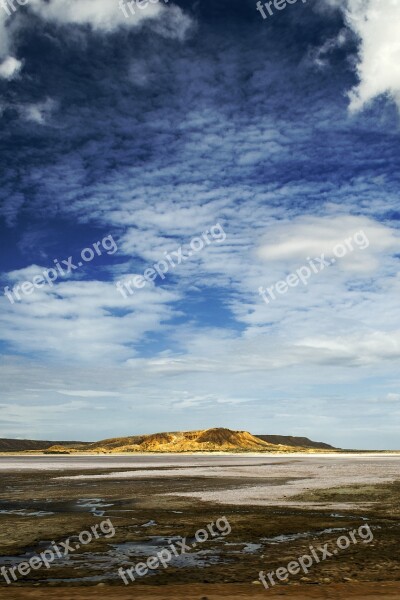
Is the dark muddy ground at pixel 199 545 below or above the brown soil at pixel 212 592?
above

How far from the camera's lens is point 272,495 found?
27375 mm

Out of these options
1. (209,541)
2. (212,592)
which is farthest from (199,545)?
(212,592)

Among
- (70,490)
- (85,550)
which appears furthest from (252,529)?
(70,490)

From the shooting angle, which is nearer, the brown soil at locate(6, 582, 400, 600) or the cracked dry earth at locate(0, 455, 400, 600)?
the brown soil at locate(6, 582, 400, 600)

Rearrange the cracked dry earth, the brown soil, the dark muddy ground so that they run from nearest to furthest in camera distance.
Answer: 1. the brown soil
2. the cracked dry earth
3. the dark muddy ground

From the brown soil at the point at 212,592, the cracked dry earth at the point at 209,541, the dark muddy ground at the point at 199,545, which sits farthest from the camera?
the dark muddy ground at the point at 199,545

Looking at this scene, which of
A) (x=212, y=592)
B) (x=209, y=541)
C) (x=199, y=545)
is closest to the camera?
(x=212, y=592)

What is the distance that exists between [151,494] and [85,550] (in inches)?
591

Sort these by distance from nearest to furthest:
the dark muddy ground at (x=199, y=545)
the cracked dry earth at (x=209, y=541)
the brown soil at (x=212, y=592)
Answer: the brown soil at (x=212, y=592) < the cracked dry earth at (x=209, y=541) < the dark muddy ground at (x=199, y=545)

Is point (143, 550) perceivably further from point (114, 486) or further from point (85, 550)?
point (114, 486)

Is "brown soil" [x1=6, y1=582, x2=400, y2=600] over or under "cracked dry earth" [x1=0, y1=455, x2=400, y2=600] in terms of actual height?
under

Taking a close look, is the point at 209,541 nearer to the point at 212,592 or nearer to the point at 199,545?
the point at 199,545

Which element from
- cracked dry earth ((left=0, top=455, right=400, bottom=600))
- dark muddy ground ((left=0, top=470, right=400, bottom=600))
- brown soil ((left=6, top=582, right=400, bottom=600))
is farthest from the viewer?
dark muddy ground ((left=0, top=470, right=400, bottom=600))

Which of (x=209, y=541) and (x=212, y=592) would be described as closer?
(x=212, y=592)
